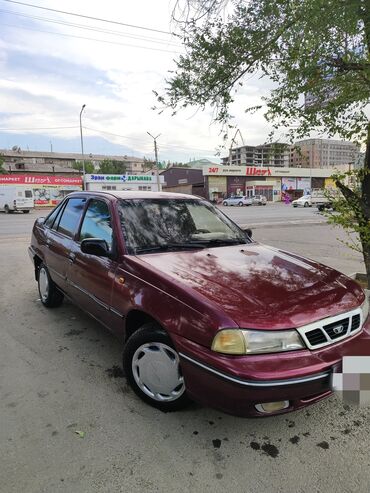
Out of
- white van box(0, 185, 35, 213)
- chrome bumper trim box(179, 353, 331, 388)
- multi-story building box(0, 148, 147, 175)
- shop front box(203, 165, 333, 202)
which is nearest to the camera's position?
chrome bumper trim box(179, 353, 331, 388)

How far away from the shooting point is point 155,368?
2635 mm

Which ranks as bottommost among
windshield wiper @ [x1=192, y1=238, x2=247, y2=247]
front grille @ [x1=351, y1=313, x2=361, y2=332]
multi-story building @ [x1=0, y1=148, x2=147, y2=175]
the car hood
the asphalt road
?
the asphalt road

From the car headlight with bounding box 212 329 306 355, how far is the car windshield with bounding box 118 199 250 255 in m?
1.27

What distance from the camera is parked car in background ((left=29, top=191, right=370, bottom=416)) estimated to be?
213cm

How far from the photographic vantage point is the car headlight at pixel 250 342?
6.98ft

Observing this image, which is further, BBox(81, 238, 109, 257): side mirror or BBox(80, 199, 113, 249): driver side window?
BBox(80, 199, 113, 249): driver side window

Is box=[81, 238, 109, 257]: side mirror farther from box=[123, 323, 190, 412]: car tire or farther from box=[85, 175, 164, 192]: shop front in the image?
box=[85, 175, 164, 192]: shop front

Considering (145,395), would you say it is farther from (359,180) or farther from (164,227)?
(359,180)

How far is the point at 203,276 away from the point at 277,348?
77cm

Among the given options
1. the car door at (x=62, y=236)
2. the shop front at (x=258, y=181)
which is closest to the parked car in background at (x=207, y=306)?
the car door at (x=62, y=236)

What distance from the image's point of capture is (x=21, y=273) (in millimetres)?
7219

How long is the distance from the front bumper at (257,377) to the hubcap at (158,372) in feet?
0.86

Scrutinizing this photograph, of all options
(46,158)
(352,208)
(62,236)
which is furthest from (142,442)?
(46,158)

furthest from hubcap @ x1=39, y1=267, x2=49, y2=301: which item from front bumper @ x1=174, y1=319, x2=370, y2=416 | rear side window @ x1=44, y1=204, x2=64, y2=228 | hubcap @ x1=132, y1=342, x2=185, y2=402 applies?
front bumper @ x1=174, y1=319, x2=370, y2=416
